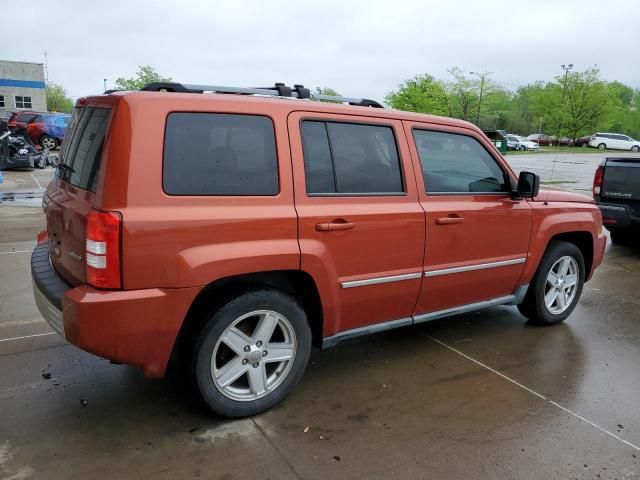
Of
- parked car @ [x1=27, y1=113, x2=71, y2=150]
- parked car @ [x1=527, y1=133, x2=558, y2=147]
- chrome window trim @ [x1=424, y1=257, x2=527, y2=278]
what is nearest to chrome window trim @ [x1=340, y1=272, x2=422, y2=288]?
chrome window trim @ [x1=424, y1=257, x2=527, y2=278]

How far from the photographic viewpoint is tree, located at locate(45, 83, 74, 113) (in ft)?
286

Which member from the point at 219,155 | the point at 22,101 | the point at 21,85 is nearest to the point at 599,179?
the point at 219,155

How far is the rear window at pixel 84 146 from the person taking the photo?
2.88 m

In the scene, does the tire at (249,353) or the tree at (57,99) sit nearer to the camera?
the tire at (249,353)

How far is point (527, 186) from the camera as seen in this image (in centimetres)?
422

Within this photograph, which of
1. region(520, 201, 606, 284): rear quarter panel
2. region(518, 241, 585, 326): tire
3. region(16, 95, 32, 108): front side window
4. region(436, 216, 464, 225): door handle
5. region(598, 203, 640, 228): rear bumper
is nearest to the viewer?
region(436, 216, 464, 225): door handle

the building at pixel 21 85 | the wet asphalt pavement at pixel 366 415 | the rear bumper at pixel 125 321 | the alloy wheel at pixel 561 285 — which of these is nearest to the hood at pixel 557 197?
the alloy wheel at pixel 561 285

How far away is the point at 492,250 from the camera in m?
4.20

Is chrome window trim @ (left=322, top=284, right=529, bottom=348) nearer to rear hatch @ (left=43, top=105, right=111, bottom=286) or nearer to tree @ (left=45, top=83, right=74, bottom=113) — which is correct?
rear hatch @ (left=43, top=105, right=111, bottom=286)

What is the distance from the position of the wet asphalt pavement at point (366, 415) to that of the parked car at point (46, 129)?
20361mm

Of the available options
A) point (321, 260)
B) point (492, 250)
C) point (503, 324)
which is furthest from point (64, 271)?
→ point (503, 324)

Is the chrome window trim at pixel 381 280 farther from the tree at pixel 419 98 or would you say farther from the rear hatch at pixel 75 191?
the tree at pixel 419 98

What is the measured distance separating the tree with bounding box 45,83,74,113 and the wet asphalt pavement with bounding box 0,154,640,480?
3634 inches

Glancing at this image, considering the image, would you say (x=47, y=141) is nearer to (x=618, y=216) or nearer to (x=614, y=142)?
(x=618, y=216)
